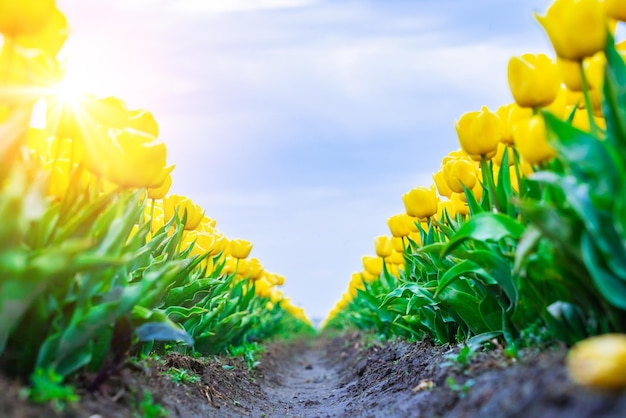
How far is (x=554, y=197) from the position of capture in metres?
2.96

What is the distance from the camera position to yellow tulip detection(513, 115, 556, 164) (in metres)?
3.07

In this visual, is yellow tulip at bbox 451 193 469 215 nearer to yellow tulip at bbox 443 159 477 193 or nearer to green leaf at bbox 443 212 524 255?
yellow tulip at bbox 443 159 477 193

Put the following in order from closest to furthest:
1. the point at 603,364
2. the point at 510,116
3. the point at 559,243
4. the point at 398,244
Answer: the point at 603,364, the point at 559,243, the point at 510,116, the point at 398,244

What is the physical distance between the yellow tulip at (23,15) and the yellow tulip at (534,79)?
7.34 ft

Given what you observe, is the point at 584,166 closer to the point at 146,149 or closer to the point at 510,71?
the point at 510,71

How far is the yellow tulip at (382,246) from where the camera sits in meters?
8.65

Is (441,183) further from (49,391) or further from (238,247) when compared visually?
(238,247)

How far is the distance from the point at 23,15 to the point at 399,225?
475cm

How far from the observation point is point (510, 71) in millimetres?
3371

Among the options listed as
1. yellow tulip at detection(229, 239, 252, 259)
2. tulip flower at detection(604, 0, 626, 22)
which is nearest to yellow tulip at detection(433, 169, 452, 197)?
tulip flower at detection(604, 0, 626, 22)

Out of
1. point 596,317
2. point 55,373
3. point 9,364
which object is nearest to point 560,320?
point 596,317

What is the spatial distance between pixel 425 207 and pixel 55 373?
3578 mm

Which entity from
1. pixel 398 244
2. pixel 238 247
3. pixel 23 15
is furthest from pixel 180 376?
pixel 238 247

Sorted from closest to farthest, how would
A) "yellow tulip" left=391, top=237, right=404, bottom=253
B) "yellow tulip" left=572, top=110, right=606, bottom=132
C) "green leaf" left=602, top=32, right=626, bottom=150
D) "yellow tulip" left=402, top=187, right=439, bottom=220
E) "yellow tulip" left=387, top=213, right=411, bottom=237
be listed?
"green leaf" left=602, top=32, right=626, bottom=150, "yellow tulip" left=572, top=110, right=606, bottom=132, "yellow tulip" left=402, top=187, right=439, bottom=220, "yellow tulip" left=387, top=213, right=411, bottom=237, "yellow tulip" left=391, top=237, right=404, bottom=253
